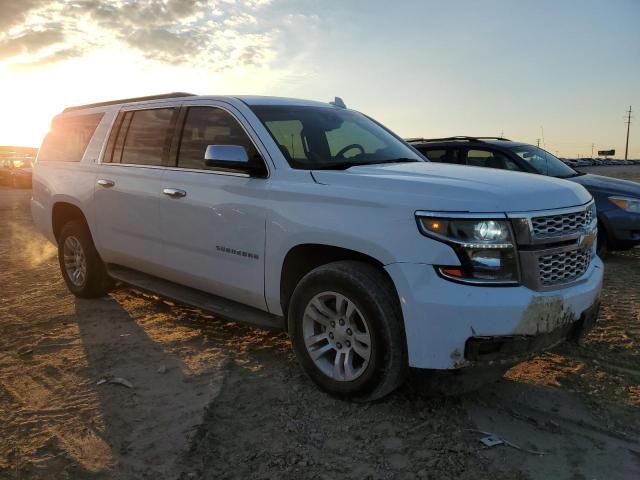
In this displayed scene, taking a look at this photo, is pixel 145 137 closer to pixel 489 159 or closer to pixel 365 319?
pixel 365 319

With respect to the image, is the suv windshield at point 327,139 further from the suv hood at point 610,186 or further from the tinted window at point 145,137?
the suv hood at point 610,186

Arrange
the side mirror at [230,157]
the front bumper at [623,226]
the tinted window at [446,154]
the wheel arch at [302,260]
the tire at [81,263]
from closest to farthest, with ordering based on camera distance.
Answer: the wheel arch at [302,260], the side mirror at [230,157], the tire at [81,263], the front bumper at [623,226], the tinted window at [446,154]

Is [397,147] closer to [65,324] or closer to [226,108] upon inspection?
[226,108]

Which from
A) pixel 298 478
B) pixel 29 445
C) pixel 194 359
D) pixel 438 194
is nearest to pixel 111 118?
pixel 194 359

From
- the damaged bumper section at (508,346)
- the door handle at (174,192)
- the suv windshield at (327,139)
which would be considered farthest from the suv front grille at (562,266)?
the door handle at (174,192)

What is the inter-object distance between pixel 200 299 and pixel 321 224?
1.44 m

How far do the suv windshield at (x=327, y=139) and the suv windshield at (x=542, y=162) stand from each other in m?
3.71

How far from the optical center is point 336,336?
3387 millimetres

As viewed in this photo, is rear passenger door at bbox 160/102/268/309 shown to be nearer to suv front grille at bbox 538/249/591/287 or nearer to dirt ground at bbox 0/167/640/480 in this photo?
dirt ground at bbox 0/167/640/480

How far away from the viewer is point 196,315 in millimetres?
5270

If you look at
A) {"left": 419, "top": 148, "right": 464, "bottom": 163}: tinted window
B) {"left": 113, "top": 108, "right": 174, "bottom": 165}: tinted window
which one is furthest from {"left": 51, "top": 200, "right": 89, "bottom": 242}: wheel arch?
{"left": 419, "top": 148, "right": 464, "bottom": 163}: tinted window

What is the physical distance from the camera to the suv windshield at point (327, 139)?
3.90 meters

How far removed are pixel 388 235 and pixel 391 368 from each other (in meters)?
0.74

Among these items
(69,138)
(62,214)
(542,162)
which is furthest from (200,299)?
(542,162)
